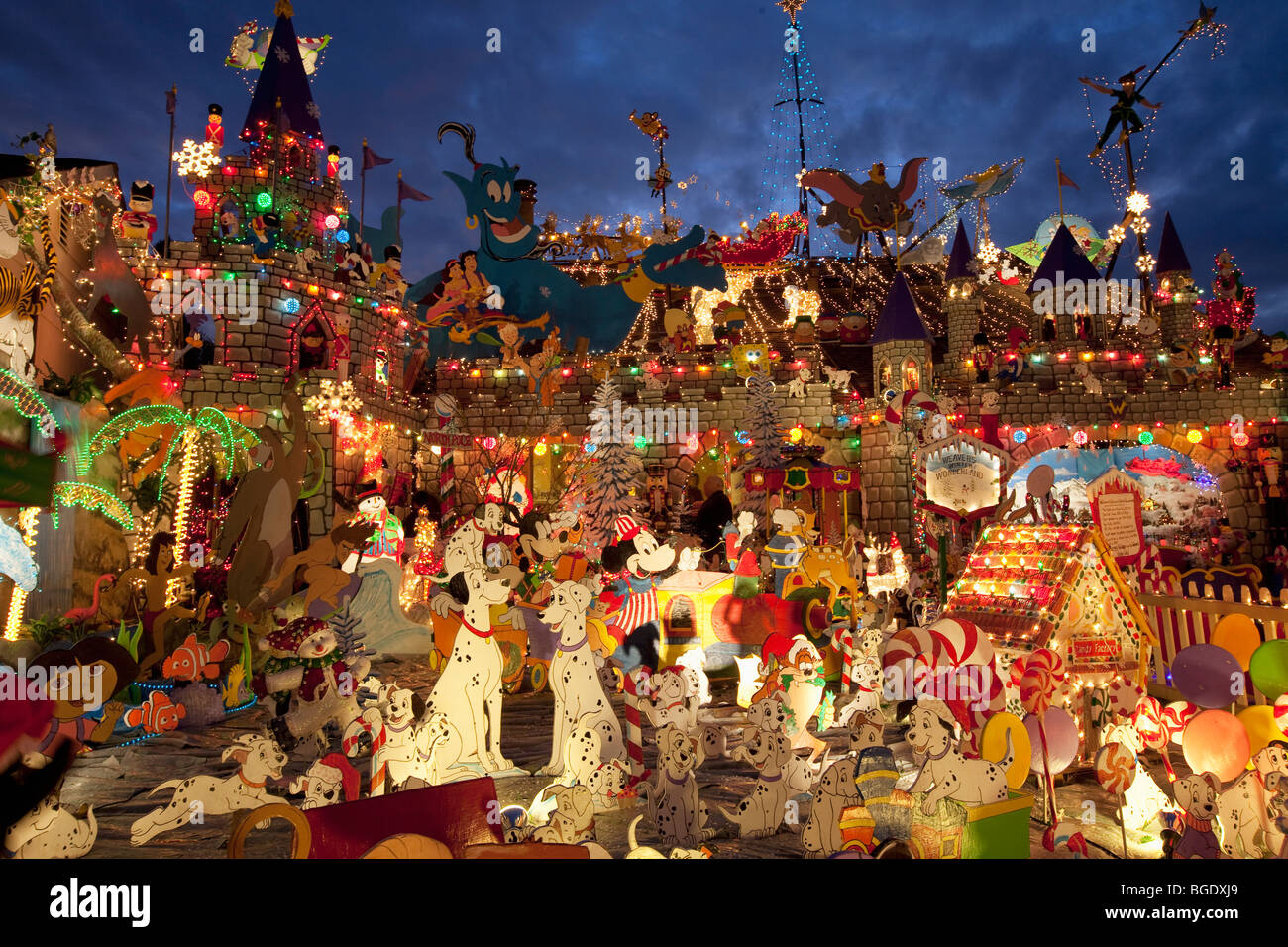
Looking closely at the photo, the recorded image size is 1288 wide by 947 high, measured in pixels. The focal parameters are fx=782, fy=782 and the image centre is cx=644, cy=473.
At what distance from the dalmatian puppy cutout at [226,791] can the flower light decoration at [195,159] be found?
15.3 meters

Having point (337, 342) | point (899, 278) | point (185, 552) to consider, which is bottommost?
point (185, 552)

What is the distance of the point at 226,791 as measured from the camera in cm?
410

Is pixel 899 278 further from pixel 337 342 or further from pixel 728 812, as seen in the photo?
pixel 728 812

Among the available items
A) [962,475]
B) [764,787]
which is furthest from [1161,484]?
[764,787]

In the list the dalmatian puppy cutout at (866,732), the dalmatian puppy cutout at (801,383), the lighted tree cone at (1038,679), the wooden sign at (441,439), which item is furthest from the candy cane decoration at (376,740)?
the dalmatian puppy cutout at (801,383)

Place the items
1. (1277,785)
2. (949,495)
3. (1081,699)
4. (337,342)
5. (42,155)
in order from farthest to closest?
(337,342)
(949,495)
(42,155)
(1081,699)
(1277,785)

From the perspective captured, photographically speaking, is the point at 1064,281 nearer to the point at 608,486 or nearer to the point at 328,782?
the point at 608,486

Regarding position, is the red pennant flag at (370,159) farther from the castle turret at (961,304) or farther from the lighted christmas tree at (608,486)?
the castle turret at (961,304)

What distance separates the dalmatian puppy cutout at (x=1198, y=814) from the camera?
344cm

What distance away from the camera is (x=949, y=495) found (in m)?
9.66

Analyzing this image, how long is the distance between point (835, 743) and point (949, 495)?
4.73 meters

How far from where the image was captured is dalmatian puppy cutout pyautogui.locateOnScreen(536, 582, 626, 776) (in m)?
4.94

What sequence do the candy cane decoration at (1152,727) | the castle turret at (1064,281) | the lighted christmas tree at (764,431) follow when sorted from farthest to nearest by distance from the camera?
the castle turret at (1064,281), the lighted christmas tree at (764,431), the candy cane decoration at (1152,727)
